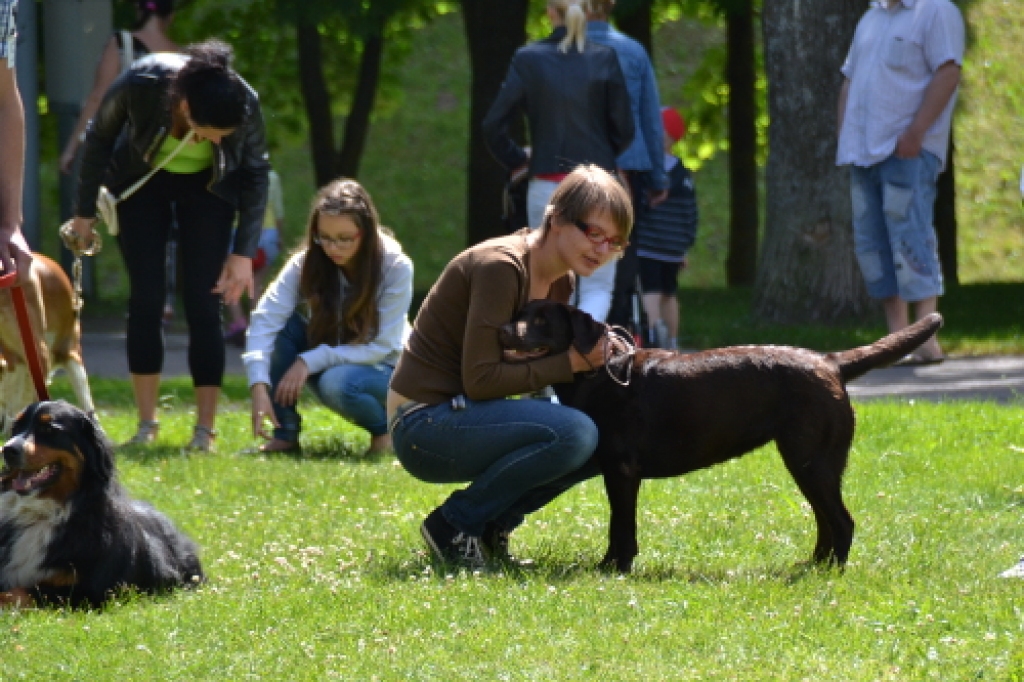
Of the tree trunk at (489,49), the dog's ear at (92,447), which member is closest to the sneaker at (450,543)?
the dog's ear at (92,447)

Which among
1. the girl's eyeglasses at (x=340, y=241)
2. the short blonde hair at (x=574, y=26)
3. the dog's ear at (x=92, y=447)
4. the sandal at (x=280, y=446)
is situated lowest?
the sandal at (x=280, y=446)

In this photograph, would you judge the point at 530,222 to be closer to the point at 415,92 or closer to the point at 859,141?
the point at 859,141

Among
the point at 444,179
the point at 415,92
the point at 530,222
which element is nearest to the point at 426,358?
the point at 530,222

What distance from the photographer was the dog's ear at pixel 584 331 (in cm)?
523

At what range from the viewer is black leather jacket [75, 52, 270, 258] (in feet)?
25.9

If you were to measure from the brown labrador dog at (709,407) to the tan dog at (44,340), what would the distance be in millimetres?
4280

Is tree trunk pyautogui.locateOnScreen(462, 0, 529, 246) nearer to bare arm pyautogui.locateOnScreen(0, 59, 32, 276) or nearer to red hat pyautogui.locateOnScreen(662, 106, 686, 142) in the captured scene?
red hat pyautogui.locateOnScreen(662, 106, 686, 142)

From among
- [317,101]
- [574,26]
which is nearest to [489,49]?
[317,101]

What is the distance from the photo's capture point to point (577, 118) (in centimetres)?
975

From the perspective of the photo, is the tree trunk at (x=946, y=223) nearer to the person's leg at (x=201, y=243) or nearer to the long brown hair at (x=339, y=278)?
the long brown hair at (x=339, y=278)

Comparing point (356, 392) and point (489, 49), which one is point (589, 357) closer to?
point (356, 392)

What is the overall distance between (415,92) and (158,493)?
37650 mm

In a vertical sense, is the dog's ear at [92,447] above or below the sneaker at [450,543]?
above

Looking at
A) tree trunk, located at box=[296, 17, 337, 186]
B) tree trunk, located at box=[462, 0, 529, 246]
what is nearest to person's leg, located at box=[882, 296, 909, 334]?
tree trunk, located at box=[462, 0, 529, 246]
